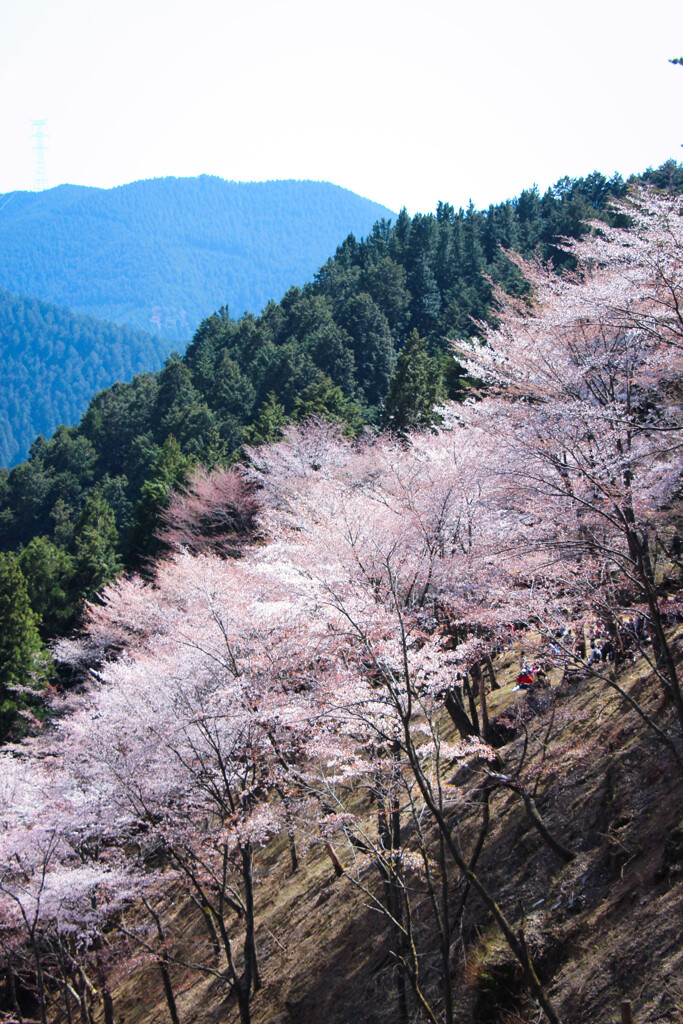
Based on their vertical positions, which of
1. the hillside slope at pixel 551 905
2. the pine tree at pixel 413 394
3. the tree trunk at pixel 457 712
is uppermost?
the pine tree at pixel 413 394

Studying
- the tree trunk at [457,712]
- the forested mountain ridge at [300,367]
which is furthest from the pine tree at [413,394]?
the tree trunk at [457,712]

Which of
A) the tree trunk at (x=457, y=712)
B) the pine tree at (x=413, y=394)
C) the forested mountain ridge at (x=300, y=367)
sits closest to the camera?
the tree trunk at (x=457, y=712)

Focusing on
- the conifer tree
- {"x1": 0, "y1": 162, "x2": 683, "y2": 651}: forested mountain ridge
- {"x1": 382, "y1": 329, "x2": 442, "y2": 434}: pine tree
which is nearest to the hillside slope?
{"x1": 382, "y1": 329, "x2": 442, "y2": 434}: pine tree

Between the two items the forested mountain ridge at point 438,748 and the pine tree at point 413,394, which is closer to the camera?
the forested mountain ridge at point 438,748

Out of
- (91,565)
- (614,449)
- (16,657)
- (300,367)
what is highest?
(614,449)

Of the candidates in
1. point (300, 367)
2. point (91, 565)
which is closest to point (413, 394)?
point (91, 565)

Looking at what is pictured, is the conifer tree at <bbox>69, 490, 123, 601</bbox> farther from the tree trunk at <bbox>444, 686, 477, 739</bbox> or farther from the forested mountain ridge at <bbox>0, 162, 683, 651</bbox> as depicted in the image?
the tree trunk at <bbox>444, 686, 477, 739</bbox>

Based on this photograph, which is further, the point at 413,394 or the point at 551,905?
the point at 413,394

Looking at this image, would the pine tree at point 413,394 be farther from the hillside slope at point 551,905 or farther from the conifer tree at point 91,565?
the hillside slope at point 551,905

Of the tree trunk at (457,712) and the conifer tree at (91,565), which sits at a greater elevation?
the tree trunk at (457,712)

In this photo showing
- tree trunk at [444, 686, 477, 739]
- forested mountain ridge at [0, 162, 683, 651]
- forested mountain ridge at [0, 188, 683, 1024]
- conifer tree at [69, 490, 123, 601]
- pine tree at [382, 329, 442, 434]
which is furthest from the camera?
forested mountain ridge at [0, 162, 683, 651]

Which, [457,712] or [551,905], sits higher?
[457,712]

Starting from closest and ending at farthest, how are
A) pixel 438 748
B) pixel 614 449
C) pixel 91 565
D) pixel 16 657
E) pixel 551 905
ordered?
pixel 438 748 < pixel 551 905 < pixel 614 449 < pixel 16 657 < pixel 91 565

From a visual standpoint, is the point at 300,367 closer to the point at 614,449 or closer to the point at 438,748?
the point at 614,449
